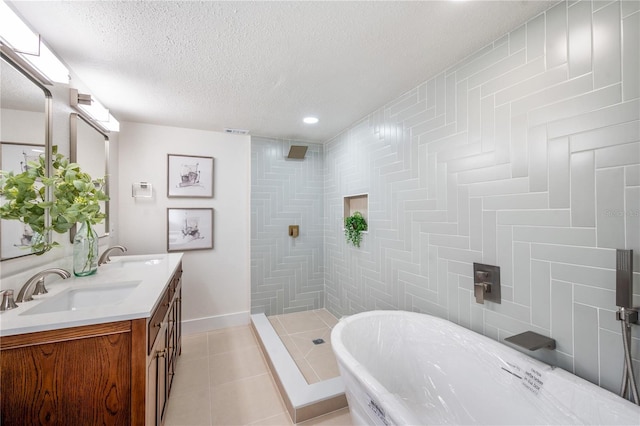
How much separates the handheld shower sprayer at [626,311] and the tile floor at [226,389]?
1516 millimetres

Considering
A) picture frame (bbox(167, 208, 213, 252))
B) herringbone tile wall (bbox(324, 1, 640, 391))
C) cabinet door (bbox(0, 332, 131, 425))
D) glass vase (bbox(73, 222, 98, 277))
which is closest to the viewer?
cabinet door (bbox(0, 332, 131, 425))

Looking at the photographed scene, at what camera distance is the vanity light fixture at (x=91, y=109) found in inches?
72.8

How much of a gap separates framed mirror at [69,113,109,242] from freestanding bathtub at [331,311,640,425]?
217 centimetres

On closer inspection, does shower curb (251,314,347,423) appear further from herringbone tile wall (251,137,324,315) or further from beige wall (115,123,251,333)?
beige wall (115,123,251,333)

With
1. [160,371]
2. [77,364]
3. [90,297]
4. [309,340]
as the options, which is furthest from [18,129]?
[309,340]

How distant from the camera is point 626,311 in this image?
→ 1.04 m

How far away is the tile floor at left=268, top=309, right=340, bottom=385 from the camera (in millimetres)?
2312

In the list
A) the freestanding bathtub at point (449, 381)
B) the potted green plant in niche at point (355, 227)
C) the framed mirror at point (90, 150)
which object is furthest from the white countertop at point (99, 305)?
the potted green plant in niche at point (355, 227)

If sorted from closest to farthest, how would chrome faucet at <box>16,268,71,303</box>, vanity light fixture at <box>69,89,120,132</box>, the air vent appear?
chrome faucet at <box>16,268,71,303</box>
vanity light fixture at <box>69,89,120,132</box>
the air vent

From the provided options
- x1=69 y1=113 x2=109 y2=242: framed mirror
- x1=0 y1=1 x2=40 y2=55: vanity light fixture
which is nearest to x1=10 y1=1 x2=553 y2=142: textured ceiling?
x1=0 y1=1 x2=40 y2=55: vanity light fixture

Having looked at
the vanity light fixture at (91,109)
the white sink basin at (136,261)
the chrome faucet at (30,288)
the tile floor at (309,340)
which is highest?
the vanity light fixture at (91,109)

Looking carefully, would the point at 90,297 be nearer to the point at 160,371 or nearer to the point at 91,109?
the point at 160,371

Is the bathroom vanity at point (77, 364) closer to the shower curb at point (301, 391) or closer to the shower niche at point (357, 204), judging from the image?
the shower curb at point (301, 391)

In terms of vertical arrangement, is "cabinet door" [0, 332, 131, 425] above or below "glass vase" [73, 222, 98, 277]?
below
